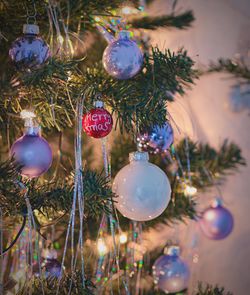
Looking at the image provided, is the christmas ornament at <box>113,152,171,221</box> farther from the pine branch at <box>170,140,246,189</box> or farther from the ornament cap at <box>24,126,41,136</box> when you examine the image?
the pine branch at <box>170,140,246,189</box>

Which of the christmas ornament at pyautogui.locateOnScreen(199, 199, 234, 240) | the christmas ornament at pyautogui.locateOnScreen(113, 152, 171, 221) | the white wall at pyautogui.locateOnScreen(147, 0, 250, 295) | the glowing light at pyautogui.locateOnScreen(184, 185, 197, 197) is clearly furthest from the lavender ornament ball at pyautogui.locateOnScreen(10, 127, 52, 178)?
the white wall at pyautogui.locateOnScreen(147, 0, 250, 295)

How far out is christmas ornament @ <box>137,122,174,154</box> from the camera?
2.03ft

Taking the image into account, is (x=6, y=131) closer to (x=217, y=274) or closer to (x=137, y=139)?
(x=137, y=139)

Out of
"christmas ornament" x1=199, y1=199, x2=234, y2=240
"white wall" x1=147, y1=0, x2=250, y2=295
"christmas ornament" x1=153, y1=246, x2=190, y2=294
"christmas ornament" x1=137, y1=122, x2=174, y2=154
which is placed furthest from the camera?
"white wall" x1=147, y1=0, x2=250, y2=295

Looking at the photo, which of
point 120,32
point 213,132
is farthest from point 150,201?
point 213,132

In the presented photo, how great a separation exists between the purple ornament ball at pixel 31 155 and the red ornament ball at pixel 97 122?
0.06m

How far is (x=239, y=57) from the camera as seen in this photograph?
1147 millimetres

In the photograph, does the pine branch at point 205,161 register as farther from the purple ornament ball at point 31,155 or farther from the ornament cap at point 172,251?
the purple ornament ball at point 31,155

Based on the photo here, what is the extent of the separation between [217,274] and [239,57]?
61cm

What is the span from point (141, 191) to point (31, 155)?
0.48 feet

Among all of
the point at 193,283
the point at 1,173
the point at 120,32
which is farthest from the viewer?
the point at 193,283

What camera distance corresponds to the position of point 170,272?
0.75 m

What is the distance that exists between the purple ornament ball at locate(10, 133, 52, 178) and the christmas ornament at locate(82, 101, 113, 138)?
0.21 feet

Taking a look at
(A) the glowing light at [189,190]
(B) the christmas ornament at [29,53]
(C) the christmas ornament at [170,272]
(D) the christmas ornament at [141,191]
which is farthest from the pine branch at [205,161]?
(B) the christmas ornament at [29,53]
